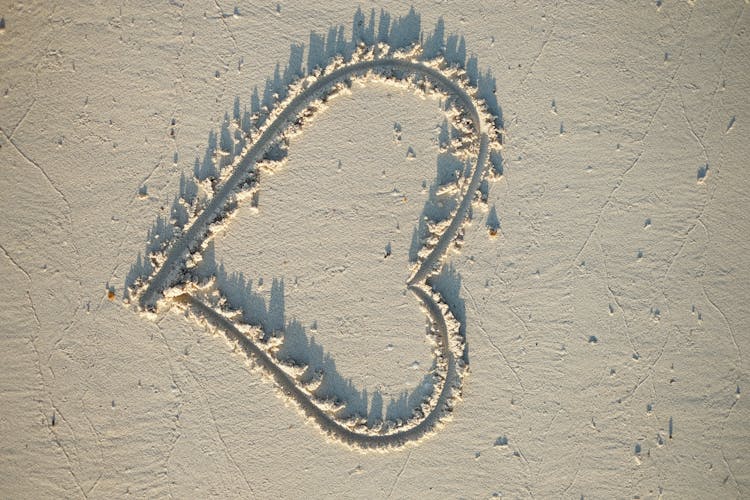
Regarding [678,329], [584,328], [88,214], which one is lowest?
[88,214]

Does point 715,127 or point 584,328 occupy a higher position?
point 715,127

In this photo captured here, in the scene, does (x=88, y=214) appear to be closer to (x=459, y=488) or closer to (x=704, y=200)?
(x=459, y=488)

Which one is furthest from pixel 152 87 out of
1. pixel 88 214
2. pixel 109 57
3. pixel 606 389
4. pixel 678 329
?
pixel 678 329

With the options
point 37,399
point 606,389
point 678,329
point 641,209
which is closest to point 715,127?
point 641,209
